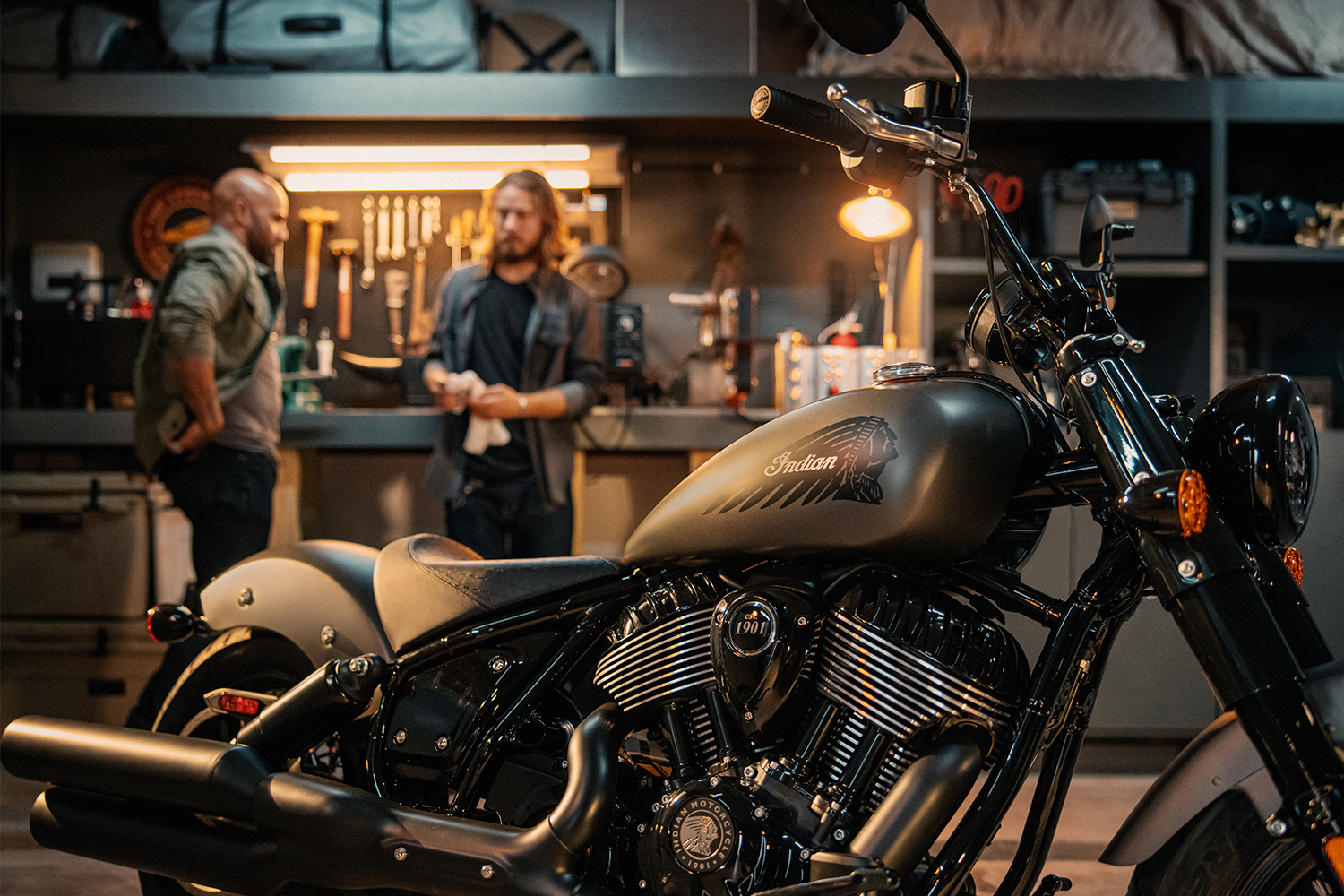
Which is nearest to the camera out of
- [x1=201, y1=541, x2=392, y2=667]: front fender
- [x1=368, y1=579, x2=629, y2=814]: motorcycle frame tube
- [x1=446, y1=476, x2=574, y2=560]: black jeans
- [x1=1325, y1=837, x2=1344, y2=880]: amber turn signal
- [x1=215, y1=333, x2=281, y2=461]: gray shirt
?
[x1=1325, y1=837, x2=1344, y2=880]: amber turn signal

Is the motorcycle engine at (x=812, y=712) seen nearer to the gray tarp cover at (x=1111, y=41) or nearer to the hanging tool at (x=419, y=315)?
the gray tarp cover at (x=1111, y=41)

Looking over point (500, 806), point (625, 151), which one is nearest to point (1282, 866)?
point (500, 806)

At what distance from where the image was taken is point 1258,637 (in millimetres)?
854

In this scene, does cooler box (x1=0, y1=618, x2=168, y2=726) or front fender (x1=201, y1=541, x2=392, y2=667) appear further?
cooler box (x1=0, y1=618, x2=168, y2=726)

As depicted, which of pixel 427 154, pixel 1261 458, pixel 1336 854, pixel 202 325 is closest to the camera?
pixel 1336 854

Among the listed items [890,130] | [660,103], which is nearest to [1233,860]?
[890,130]

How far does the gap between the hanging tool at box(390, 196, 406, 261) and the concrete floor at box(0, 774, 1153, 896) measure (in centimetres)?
228

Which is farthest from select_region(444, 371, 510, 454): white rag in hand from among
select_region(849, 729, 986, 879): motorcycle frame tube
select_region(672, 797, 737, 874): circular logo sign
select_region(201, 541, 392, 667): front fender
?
select_region(849, 729, 986, 879): motorcycle frame tube

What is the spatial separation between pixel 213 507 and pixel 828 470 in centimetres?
204

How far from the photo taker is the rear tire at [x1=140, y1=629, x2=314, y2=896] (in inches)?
58.5

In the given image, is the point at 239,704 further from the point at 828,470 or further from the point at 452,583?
the point at 828,470

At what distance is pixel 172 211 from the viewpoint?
3969 mm

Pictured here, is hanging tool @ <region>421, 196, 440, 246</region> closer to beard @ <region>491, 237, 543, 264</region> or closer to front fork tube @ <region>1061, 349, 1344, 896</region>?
beard @ <region>491, 237, 543, 264</region>

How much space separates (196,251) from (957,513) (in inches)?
88.1
